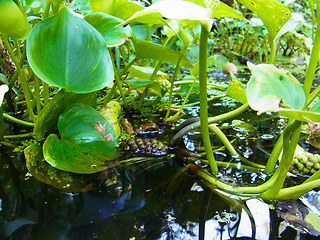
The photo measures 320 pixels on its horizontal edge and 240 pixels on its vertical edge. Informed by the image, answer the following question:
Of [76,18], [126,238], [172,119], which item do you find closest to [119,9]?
[76,18]

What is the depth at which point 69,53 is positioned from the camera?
0.57 metres

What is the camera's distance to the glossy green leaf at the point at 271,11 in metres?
0.53

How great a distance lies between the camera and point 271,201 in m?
0.57

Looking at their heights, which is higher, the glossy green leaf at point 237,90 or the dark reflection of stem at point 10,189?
the glossy green leaf at point 237,90

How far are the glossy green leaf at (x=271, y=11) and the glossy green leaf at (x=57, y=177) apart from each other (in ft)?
1.85

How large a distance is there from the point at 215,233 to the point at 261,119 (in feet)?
2.67

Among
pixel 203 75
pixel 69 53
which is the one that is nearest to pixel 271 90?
pixel 203 75

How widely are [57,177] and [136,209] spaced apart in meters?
0.24

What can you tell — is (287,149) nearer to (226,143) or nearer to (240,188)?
(240,188)

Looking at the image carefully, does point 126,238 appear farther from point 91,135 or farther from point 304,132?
point 304,132

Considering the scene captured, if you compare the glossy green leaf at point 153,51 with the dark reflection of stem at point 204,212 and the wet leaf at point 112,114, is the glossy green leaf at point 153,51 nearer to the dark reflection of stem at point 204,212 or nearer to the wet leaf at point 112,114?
the wet leaf at point 112,114

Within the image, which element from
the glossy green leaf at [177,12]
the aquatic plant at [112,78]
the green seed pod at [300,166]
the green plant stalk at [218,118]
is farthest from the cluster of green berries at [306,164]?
the glossy green leaf at [177,12]

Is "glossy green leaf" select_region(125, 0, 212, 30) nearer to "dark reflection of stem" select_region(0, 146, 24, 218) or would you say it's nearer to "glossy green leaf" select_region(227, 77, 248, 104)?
"glossy green leaf" select_region(227, 77, 248, 104)

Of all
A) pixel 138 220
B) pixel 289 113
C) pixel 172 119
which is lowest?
pixel 172 119
